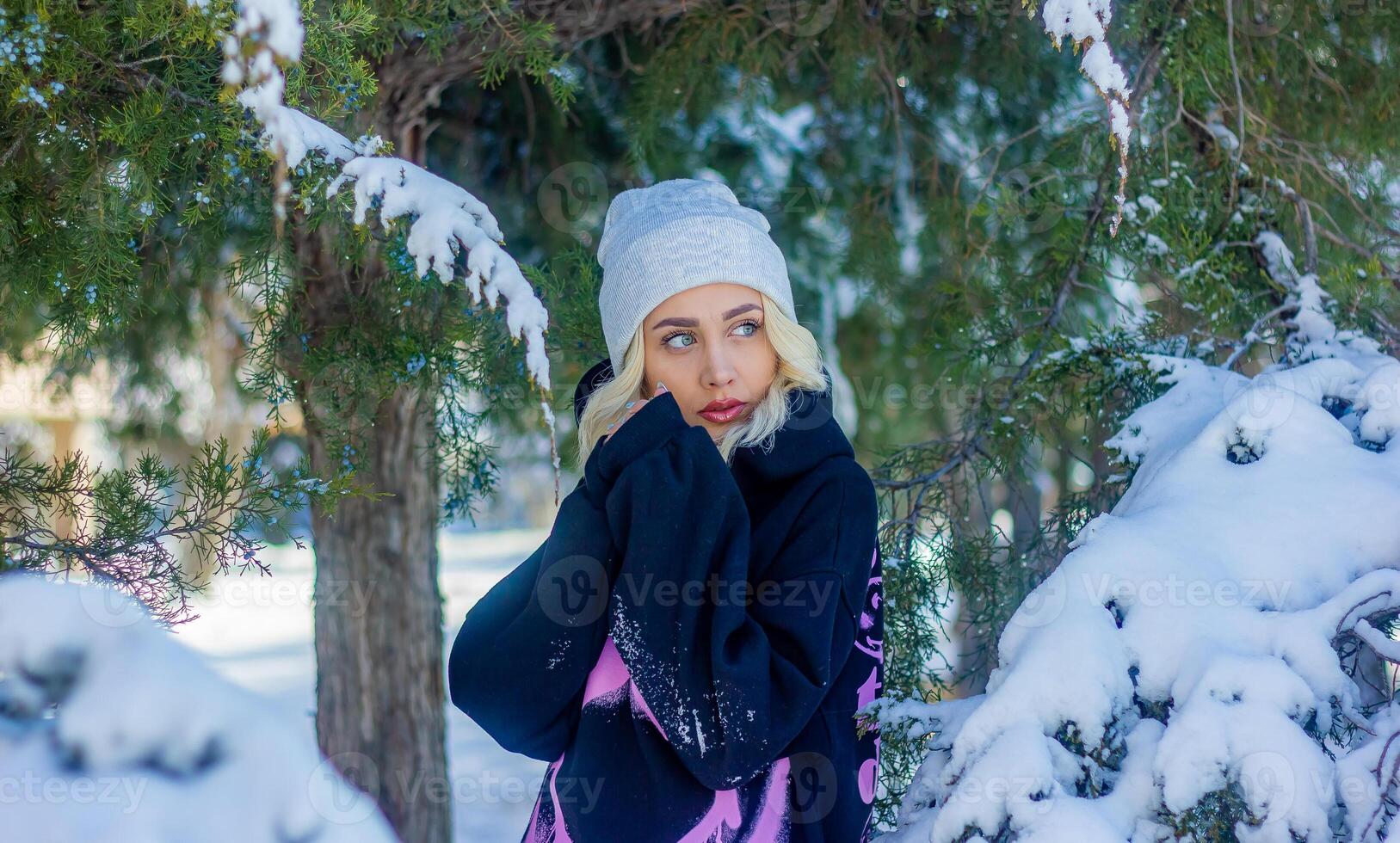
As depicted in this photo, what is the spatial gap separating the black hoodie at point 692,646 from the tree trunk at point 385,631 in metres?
1.30

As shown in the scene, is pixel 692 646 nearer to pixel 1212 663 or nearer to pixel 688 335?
pixel 688 335

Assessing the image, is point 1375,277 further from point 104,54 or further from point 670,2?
point 104,54

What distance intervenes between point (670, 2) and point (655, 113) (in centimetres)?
41

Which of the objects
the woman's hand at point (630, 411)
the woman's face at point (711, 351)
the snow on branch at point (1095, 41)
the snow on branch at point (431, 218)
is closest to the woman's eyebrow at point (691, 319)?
the woman's face at point (711, 351)

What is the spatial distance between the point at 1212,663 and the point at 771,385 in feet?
2.72

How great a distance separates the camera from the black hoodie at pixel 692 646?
5.15 ft

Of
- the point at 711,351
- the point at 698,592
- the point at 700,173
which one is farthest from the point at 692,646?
the point at 700,173

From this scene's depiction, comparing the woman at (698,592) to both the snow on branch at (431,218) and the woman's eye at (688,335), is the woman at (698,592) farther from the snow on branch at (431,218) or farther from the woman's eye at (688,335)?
the snow on branch at (431,218)

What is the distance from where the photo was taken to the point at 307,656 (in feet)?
26.3

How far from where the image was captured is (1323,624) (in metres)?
1.45

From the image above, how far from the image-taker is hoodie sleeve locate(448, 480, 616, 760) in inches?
66.6

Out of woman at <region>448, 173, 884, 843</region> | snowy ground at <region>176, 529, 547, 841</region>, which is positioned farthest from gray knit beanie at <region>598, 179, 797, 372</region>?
snowy ground at <region>176, 529, 547, 841</region>

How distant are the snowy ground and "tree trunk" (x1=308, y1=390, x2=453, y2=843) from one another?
12 centimetres

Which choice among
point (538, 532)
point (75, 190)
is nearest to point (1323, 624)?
point (75, 190)
